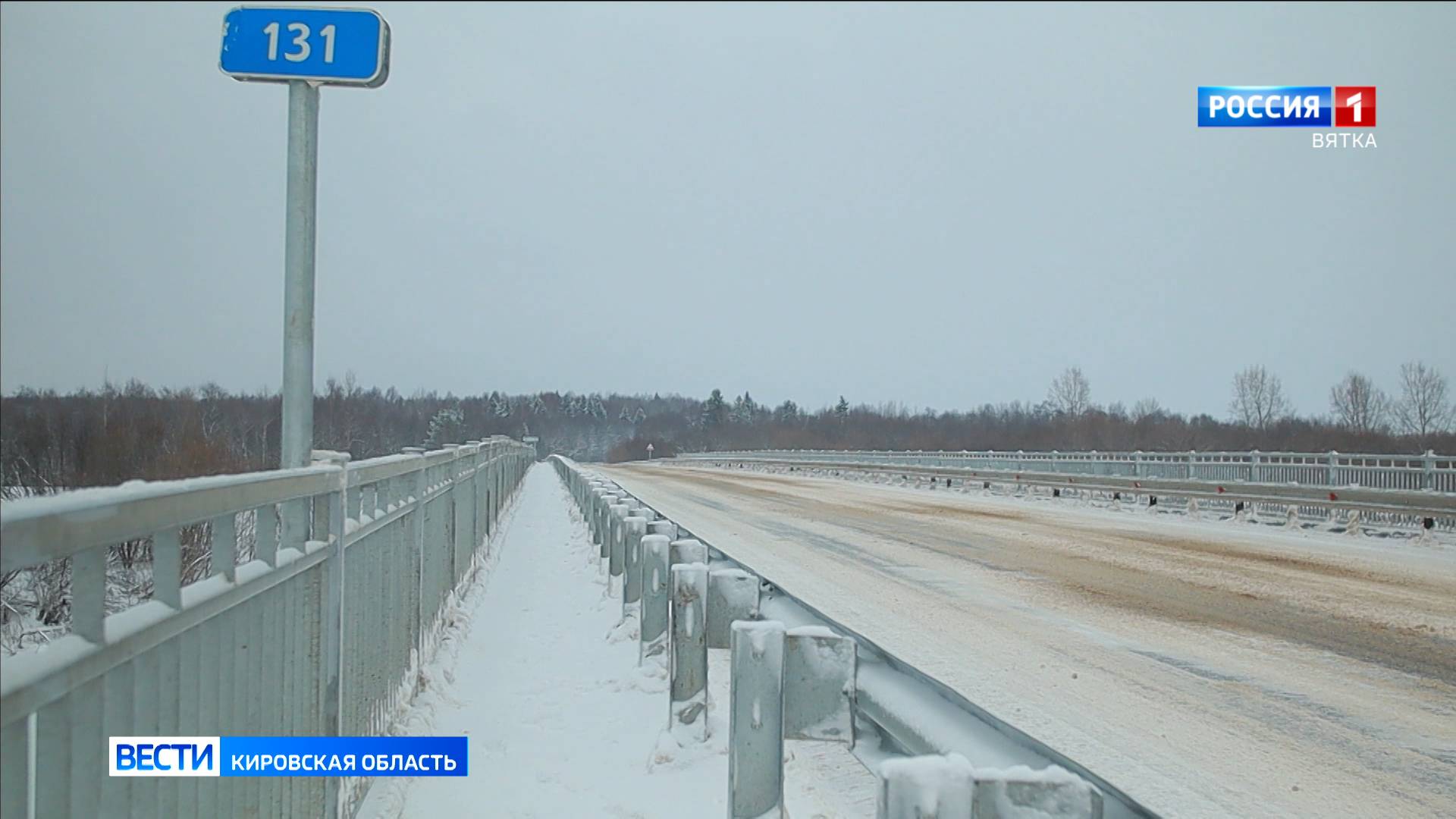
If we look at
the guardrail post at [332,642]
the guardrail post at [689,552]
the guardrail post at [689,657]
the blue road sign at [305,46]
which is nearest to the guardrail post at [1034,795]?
the guardrail post at [332,642]

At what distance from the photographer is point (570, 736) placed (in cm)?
591

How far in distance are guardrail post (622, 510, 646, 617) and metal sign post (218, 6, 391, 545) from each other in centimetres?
350

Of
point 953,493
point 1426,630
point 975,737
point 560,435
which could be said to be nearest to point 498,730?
point 975,737

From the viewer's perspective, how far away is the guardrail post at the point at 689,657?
530 centimetres

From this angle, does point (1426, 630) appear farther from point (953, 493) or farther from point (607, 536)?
point (953, 493)

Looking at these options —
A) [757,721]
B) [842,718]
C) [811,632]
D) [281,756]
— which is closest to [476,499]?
[281,756]

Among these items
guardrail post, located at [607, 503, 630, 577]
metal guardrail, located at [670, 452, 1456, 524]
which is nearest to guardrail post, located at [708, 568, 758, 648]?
guardrail post, located at [607, 503, 630, 577]

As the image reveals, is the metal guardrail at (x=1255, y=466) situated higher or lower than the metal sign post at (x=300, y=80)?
lower

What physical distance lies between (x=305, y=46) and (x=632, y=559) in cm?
475

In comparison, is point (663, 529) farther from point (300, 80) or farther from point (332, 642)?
point (300, 80)

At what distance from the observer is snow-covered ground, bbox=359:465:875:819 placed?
15.8ft

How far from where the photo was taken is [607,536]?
11586 mm

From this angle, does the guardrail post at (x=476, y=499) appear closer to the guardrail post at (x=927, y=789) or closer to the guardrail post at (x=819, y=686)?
the guardrail post at (x=819, y=686)

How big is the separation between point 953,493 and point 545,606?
75.7ft
